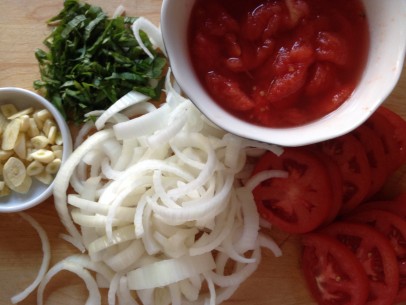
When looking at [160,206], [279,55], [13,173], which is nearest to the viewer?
[279,55]

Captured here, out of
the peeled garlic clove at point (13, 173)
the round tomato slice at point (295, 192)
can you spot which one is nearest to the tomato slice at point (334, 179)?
the round tomato slice at point (295, 192)

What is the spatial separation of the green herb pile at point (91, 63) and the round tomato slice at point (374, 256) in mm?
815

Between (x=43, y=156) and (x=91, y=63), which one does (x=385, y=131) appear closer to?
(x=91, y=63)

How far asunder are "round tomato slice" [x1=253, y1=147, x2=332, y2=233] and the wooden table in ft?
0.38

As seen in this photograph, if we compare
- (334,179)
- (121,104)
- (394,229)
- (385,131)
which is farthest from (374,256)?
(121,104)

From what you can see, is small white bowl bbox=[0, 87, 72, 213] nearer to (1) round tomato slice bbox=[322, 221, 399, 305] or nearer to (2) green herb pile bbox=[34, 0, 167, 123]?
(2) green herb pile bbox=[34, 0, 167, 123]

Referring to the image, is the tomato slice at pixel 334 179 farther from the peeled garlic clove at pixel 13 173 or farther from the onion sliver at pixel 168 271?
the peeled garlic clove at pixel 13 173

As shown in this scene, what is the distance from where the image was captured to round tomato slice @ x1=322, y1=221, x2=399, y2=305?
68.2 inches

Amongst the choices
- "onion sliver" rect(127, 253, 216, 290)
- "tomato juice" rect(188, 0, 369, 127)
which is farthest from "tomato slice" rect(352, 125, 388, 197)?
"onion sliver" rect(127, 253, 216, 290)

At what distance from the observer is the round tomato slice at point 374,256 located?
5.68ft

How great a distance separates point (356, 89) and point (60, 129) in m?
1.00

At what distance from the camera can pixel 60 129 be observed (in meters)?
1.86

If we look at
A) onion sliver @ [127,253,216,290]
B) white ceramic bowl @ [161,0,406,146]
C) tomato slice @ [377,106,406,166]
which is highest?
white ceramic bowl @ [161,0,406,146]

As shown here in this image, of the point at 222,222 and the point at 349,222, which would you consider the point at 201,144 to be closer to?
the point at 222,222
